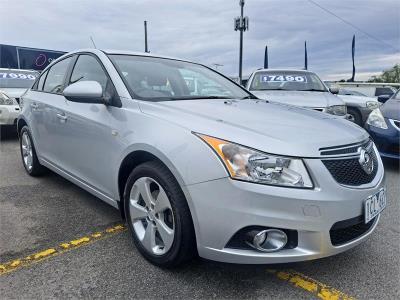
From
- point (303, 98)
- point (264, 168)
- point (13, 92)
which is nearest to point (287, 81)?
point (303, 98)

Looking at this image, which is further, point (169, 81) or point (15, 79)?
point (15, 79)

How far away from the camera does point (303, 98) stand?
6.06 metres

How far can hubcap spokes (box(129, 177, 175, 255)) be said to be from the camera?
7.82 feet

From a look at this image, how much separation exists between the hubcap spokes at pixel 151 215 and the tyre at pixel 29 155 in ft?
7.64

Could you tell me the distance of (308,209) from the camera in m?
2.01

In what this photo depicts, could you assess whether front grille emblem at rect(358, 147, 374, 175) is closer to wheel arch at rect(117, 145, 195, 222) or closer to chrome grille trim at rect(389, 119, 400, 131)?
wheel arch at rect(117, 145, 195, 222)

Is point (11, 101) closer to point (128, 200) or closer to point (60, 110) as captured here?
point (60, 110)

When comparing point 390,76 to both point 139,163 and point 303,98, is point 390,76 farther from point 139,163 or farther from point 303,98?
point 139,163

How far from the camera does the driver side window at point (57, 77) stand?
391 cm

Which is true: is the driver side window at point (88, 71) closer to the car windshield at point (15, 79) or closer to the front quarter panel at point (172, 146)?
the front quarter panel at point (172, 146)

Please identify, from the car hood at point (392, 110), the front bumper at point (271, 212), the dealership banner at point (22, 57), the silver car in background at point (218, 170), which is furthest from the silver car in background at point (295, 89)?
the dealership banner at point (22, 57)

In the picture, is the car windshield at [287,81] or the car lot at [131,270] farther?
the car windshield at [287,81]

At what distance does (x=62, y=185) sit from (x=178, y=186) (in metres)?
2.56

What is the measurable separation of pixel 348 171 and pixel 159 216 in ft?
3.88
